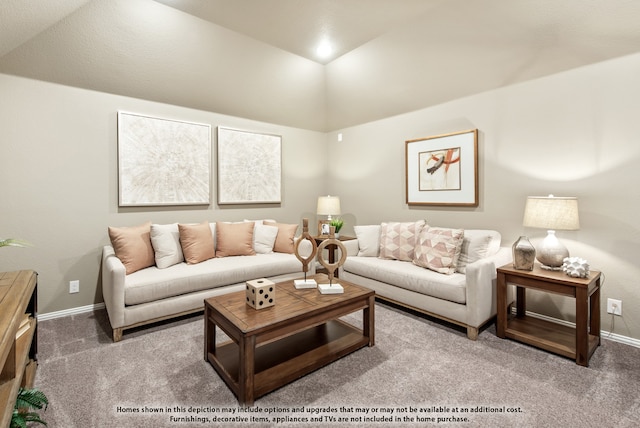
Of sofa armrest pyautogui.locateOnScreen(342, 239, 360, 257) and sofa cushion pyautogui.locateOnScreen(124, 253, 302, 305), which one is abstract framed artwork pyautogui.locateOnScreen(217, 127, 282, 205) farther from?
sofa armrest pyautogui.locateOnScreen(342, 239, 360, 257)

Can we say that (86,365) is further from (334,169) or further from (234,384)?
(334,169)

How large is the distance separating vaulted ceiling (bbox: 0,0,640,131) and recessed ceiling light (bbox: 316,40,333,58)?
3.0 inches

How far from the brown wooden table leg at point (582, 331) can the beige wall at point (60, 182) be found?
160 inches

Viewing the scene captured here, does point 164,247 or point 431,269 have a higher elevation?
point 164,247

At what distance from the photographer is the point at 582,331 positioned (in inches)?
84.0

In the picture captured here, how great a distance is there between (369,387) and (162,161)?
320cm

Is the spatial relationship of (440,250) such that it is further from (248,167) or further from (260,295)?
(248,167)

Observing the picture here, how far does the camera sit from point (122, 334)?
A: 2.59 metres

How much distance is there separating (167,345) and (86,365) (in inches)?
20.2

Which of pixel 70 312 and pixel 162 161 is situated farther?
pixel 162 161

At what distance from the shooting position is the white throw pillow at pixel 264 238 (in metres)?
3.82

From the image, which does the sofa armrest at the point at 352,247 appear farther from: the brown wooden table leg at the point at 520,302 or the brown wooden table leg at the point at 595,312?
the brown wooden table leg at the point at 595,312

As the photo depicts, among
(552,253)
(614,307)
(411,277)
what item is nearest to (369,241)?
(411,277)

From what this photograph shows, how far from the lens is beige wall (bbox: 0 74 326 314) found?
110 inches
